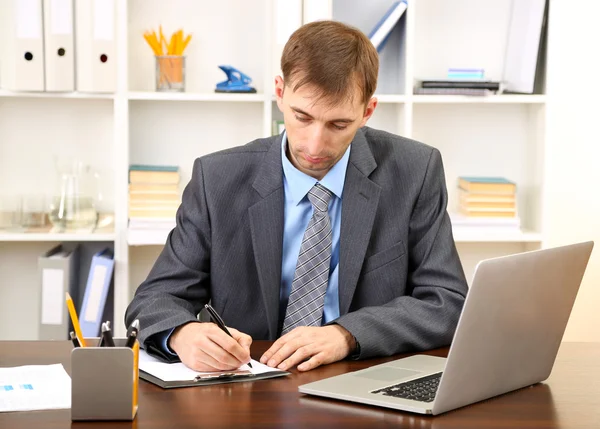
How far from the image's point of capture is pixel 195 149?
330 centimetres

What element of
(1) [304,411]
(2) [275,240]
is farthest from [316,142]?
(1) [304,411]

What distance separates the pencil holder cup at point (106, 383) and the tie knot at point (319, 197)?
0.75m

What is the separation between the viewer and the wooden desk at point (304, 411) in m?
1.20

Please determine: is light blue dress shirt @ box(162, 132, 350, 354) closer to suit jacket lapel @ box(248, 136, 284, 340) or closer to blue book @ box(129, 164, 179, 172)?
suit jacket lapel @ box(248, 136, 284, 340)

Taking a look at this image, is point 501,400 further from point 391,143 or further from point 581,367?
point 391,143

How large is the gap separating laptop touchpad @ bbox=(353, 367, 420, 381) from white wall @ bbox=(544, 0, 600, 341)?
198cm

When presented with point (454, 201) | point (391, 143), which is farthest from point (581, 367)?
point (454, 201)

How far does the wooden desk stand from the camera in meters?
1.20

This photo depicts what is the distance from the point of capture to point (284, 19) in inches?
116

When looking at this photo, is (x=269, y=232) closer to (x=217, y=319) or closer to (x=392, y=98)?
(x=217, y=319)

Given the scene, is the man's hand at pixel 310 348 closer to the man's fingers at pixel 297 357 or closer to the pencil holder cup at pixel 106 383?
the man's fingers at pixel 297 357

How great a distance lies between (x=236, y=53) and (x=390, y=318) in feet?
6.05

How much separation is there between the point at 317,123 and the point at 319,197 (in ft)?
0.71

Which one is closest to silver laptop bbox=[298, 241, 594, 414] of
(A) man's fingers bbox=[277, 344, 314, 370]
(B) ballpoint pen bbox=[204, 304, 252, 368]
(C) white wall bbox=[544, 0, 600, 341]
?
(A) man's fingers bbox=[277, 344, 314, 370]
